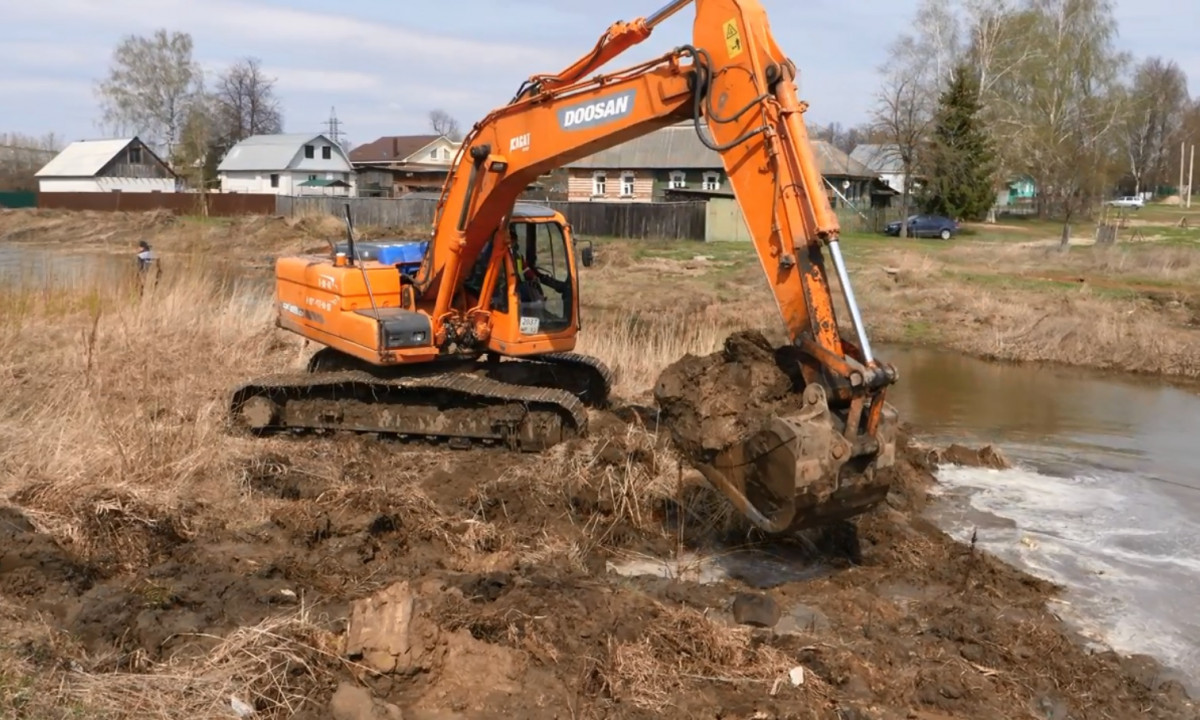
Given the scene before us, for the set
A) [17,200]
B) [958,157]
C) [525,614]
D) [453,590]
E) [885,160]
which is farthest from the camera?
[17,200]

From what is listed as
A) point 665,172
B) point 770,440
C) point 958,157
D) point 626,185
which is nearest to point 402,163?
point 626,185

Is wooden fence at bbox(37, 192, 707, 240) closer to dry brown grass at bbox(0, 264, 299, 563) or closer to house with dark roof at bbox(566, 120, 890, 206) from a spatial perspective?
house with dark roof at bbox(566, 120, 890, 206)

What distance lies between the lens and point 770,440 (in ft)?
18.8

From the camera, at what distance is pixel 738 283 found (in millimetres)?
24312

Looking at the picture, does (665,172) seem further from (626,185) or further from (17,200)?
(17,200)

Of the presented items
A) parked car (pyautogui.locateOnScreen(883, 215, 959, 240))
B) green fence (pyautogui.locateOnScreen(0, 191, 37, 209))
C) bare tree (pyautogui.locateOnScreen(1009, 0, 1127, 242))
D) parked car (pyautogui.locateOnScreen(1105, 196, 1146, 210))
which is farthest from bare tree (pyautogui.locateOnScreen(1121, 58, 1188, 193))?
green fence (pyautogui.locateOnScreen(0, 191, 37, 209))

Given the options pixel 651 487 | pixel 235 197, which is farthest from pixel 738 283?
pixel 235 197

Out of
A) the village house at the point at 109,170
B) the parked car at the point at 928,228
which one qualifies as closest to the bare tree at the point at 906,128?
the parked car at the point at 928,228

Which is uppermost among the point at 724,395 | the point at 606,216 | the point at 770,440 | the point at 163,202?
the point at 163,202

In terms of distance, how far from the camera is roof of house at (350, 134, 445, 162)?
7650cm

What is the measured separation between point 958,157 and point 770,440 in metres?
38.7

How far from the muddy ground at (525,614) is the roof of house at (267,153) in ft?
201

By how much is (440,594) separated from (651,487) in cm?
265

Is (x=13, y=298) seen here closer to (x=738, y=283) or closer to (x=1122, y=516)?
(x=1122, y=516)
